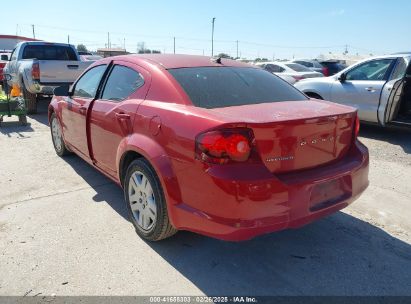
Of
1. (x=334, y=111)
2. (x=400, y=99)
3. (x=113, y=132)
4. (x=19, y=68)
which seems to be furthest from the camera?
(x=19, y=68)

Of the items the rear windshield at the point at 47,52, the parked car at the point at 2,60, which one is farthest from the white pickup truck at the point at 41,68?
the parked car at the point at 2,60

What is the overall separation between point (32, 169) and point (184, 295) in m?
3.65

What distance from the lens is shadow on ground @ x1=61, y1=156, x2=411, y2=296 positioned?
8.92 ft

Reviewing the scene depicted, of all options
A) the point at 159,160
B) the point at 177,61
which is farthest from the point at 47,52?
the point at 159,160

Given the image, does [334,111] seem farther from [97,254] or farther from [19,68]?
[19,68]

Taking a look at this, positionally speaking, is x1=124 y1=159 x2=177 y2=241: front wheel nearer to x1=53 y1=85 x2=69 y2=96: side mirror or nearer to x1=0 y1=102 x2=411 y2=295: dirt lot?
x1=0 y1=102 x2=411 y2=295: dirt lot

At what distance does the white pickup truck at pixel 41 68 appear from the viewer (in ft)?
30.6

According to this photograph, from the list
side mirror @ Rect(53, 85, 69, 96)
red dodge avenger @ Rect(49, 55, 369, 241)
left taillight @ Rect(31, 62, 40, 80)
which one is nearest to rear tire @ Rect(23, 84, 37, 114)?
left taillight @ Rect(31, 62, 40, 80)

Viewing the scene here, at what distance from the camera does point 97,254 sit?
124 inches

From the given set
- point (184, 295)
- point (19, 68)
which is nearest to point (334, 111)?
point (184, 295)

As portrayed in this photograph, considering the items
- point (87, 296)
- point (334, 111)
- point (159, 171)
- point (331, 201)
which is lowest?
point (87, 296)

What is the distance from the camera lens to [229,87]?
331 centimetres

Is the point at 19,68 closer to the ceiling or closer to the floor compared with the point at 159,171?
closer to the ceiling

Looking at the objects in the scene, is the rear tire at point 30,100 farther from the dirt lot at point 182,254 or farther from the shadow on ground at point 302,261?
the shadow on ground at point 302,261
